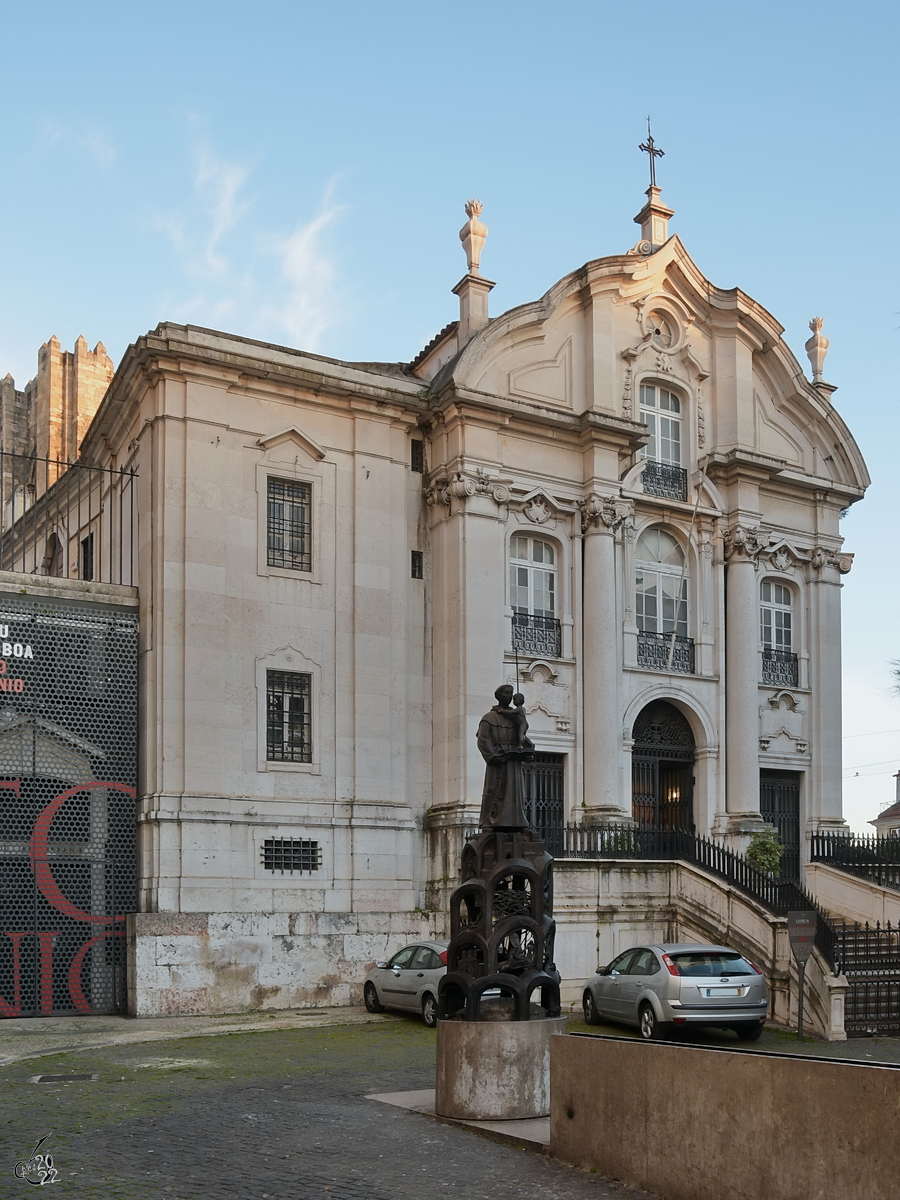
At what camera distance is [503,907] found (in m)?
13.1

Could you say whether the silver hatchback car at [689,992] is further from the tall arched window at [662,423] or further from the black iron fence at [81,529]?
the tall arched window at [662,423]

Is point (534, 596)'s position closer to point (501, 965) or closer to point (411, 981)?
point (411, 981)

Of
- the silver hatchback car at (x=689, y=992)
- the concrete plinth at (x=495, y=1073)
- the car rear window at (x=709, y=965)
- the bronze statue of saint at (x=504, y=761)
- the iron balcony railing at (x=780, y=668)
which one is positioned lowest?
the silver hatchback car at (x=689, y=992)

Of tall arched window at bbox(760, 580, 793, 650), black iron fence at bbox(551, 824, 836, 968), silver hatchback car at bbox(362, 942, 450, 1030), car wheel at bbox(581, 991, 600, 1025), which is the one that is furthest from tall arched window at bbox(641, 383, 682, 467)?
car wheel at bbox(581, 991, 600, 1025)

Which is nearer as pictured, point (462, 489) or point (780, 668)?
point (462, 489)

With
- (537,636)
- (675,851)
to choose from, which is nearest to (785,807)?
(675,851)

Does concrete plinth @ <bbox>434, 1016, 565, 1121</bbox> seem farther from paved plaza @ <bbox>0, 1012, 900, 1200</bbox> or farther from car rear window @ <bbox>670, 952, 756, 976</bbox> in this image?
car rear window @ <bbox>670, 952, 756, 976</bbox>

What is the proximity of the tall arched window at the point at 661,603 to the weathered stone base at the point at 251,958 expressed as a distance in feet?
29.0

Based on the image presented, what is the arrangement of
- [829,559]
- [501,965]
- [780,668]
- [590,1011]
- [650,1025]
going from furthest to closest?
[829,559]
[780,668]
[590,1011]
[650,1025]
[501,965]

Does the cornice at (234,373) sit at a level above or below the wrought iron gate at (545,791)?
above

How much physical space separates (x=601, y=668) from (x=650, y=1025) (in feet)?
37.0

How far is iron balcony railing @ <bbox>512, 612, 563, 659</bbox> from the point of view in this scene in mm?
28734

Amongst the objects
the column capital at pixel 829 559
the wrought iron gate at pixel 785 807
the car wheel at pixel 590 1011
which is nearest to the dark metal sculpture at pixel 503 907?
the car wheel at pixel 590 1011

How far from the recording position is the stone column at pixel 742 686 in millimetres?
30562
